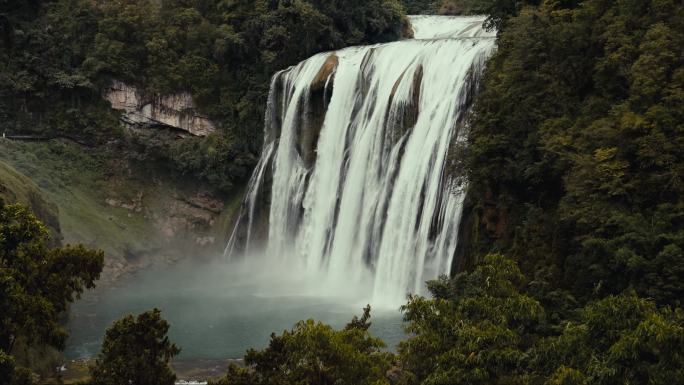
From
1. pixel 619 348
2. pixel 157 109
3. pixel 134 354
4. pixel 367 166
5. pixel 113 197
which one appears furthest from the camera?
pixel 157 109

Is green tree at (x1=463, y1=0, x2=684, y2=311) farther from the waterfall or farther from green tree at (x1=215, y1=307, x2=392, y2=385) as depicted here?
green tree at (x1=215, y1=307, x2=392, y2=385)

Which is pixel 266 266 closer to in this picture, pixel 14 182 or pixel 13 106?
pixel 14 182

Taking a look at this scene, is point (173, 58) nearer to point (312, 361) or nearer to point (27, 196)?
point (27, 196)

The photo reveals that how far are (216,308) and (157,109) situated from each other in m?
19.1

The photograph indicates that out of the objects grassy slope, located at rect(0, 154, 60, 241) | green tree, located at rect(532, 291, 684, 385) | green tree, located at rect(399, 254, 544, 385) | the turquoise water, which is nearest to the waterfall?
the turquoise water

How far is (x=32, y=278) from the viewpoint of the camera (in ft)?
53.2

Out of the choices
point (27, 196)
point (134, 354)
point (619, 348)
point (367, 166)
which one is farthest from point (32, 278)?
point (367, 166)

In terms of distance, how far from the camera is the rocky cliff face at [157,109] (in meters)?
49.1

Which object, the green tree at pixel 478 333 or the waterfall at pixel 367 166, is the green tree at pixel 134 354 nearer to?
the green tree at pixel 478 333

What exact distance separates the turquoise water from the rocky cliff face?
955cm

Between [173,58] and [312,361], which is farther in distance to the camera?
[173,58]

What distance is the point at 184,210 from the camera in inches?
1896

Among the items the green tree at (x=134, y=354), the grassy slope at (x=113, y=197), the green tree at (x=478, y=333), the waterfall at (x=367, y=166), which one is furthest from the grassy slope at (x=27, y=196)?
the green tree at (x=478, y=333)

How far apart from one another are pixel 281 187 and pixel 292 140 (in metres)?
2.74
